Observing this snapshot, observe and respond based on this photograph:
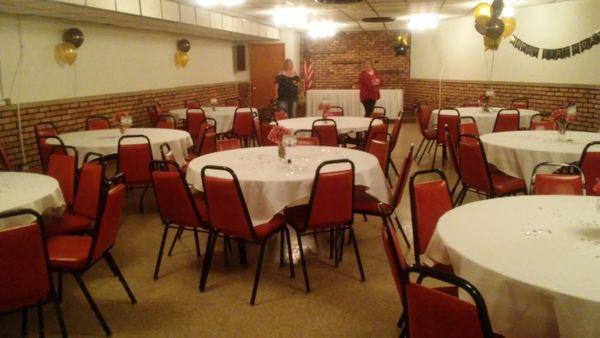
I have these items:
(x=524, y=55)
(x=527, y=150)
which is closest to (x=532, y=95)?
(x=524, y=55)

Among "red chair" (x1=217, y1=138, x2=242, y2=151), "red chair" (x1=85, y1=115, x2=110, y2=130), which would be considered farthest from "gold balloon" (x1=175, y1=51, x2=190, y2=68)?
"red chair" (x1=217, y1=138, x2=242, y2=151)

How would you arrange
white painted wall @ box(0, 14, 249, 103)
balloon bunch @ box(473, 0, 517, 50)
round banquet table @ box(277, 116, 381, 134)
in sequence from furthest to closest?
round banquet table @ box(277, 116, 381, 134)
white painted wall @ box(0, 14, 249, 103)
balloon bunch @ box(473, 0, 517, 50)

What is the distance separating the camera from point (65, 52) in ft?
21.8

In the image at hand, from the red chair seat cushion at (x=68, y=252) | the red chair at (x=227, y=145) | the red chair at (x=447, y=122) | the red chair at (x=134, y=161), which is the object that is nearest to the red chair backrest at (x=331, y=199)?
the red chair seat cushion at (x=68, y=252)

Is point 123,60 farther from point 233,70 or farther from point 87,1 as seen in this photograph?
point 233,70

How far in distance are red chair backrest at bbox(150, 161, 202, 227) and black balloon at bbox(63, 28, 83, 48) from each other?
4342 millimetres

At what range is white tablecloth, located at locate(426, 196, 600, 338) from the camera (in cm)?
155

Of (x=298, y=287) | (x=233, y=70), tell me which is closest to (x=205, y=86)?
(x=233, y=70)

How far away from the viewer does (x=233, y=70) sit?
12867 mm

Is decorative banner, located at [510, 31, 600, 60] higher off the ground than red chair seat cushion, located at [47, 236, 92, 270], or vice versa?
decorative banner, located at [510, 31, 600, 60]

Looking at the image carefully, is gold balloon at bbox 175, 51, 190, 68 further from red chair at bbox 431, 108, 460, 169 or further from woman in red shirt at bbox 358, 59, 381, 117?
red chair at bbox 431, 108, 460, 169

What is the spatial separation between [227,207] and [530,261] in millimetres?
1824

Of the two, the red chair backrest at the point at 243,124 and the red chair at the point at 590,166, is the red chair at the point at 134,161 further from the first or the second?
the red chair at the point at 590,166

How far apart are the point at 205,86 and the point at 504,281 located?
10.1 m
